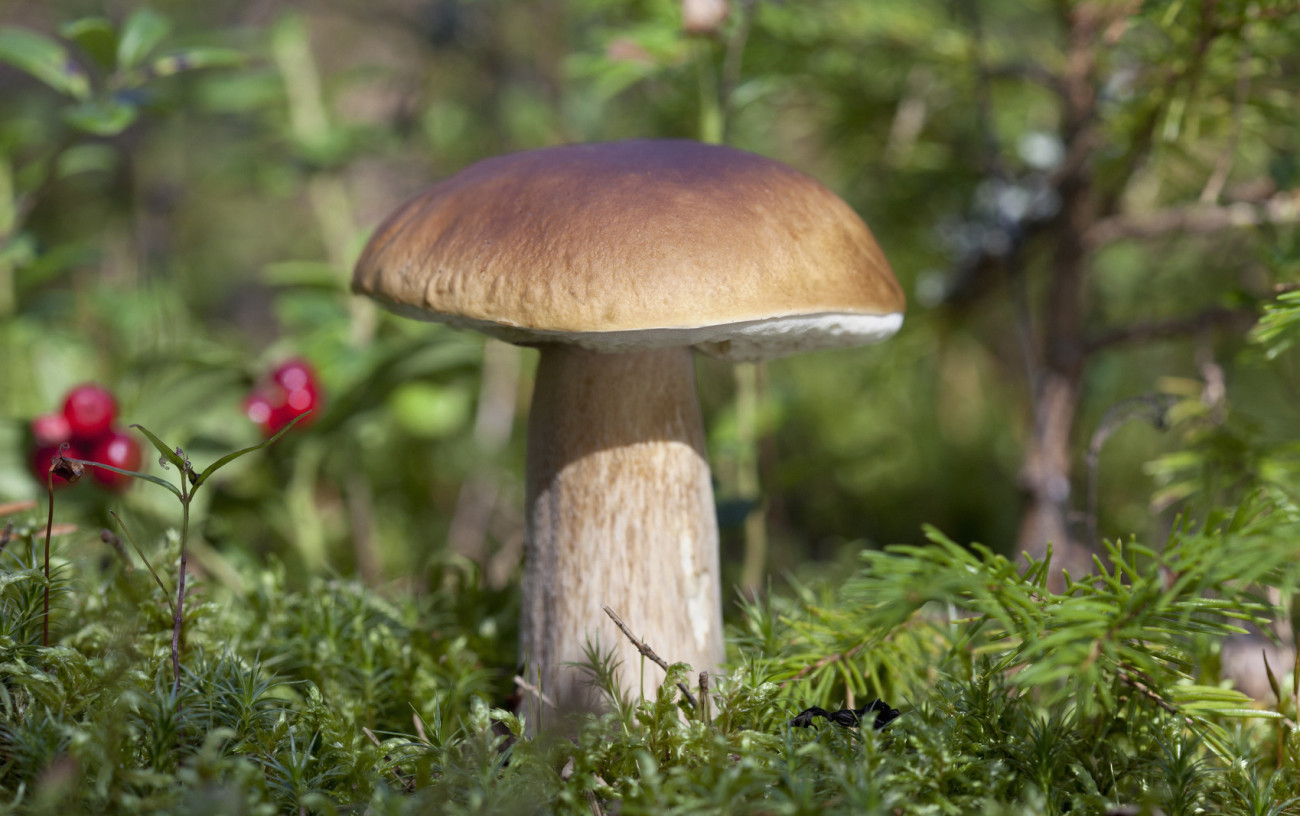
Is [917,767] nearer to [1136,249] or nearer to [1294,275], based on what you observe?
[1294,275]

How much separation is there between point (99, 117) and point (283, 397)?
0.61m

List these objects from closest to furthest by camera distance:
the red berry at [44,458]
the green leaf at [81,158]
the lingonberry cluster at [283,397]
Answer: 1. the red berry at [44,458]
2. the lingonberry cluster at [283,397]
3. the green leaf at [81,158]

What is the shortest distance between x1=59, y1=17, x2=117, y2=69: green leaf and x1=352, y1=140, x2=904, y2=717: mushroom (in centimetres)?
71

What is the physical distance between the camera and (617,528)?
3.93 ft

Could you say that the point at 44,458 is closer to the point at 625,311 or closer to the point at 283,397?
the point at 283,397

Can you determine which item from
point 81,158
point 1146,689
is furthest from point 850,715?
point 81,158

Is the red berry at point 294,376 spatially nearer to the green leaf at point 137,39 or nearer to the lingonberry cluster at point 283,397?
the lingonberry cluster at point 283,397

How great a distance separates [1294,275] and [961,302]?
974 mm

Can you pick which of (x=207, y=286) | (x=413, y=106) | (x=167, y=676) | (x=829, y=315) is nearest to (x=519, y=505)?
(x=413, y=106)

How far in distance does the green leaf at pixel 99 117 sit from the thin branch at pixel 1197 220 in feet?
6.16

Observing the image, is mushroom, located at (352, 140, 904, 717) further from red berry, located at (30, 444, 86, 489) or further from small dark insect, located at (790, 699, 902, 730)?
red berry, located at (30, 444, 86, 489)

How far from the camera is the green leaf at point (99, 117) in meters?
1.40

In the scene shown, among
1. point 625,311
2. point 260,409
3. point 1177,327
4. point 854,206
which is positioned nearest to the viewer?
point 625,311

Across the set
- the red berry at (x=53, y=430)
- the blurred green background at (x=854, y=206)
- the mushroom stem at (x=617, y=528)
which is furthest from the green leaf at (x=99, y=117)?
the mushroom stem at (x=617, y=528)
